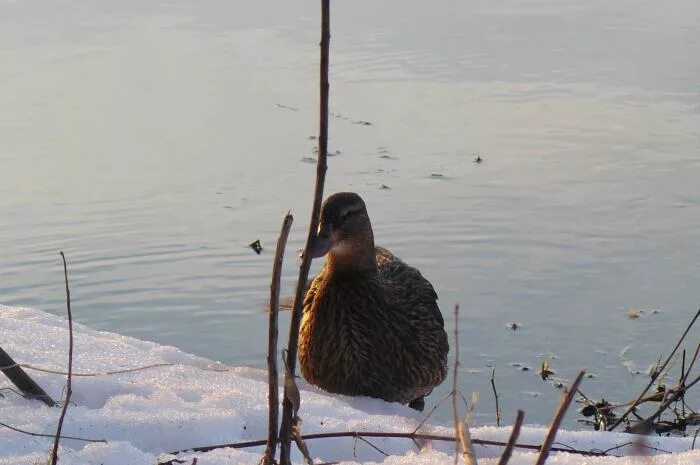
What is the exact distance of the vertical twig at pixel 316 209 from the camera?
6.19 ft

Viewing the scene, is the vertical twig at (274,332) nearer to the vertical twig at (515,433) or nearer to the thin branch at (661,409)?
the vertical twig at (515,433)

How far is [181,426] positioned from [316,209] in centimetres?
123

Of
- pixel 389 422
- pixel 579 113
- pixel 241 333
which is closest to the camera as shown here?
pixel 389 422

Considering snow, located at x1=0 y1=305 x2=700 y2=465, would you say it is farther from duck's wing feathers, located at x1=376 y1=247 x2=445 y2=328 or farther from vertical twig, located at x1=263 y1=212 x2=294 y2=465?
duck's wing feathers, located at x1=376 y1=247 x2=445 y2=328

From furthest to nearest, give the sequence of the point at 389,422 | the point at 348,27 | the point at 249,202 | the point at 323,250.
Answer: the point at 348,27, the point at 249,202, the point at 323,250, the point at 389,422

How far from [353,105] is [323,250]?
565 cm

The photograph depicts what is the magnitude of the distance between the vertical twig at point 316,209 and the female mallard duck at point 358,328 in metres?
2.88

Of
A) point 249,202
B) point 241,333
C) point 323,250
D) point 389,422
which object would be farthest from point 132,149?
point 389,422

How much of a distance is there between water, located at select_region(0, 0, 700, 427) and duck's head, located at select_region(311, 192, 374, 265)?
2.83ft

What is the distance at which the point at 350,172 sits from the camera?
351 inches

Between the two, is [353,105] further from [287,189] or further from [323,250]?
[323,250]

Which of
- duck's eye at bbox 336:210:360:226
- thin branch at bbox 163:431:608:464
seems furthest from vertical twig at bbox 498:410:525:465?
duck's eye at bbox 336:210:360:226

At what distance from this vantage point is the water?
21.2 ft

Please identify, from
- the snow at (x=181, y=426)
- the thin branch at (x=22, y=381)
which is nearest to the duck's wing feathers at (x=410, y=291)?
the snow at (x=181, y=426)
